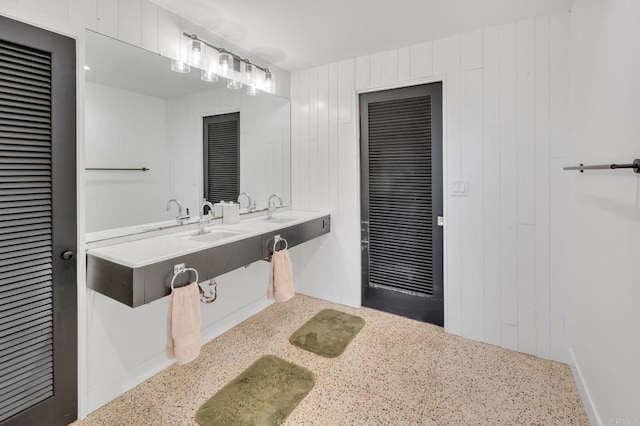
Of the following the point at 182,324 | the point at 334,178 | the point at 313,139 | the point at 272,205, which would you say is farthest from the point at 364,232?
the point at 182,324

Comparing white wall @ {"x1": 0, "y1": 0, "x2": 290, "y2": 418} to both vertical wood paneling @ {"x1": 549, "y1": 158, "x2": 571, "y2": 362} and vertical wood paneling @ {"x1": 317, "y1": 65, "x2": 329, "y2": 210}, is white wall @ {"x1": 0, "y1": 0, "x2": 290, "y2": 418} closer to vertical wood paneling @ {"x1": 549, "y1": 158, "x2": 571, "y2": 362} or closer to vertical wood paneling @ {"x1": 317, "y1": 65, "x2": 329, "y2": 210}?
vertical wood paneling @ {"x1": 317, "y1": 65, "x2": 329, "y2": 210}

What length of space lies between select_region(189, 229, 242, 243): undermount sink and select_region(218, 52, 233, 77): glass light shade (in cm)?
123

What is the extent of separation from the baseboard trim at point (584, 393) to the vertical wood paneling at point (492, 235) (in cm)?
46

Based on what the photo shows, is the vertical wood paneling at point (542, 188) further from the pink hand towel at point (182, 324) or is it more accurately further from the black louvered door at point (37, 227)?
the black louvered door at point (37, 227)

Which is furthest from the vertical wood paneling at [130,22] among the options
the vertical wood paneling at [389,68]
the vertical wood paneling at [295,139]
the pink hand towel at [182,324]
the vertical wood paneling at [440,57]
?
the vertical wood paneling at [440,57]

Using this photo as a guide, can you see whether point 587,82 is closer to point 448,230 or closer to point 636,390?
point 448,230

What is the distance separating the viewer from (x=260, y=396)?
1847 mm

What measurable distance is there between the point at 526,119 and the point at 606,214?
952mm

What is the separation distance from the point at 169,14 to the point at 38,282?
5.68 feet

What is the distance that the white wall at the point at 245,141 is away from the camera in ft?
7.43

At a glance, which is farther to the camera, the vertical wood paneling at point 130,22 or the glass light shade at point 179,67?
the glass light shade at point 179,67

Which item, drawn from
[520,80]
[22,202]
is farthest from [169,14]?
[520,80]

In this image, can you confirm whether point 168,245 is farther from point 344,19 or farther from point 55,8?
point 344,19

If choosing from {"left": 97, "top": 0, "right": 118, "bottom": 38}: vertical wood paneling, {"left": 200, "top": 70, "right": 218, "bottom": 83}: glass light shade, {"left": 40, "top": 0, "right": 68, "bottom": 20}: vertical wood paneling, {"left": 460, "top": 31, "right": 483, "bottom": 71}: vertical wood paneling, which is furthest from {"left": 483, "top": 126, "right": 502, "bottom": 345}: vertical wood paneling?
{"left": 40, "top": 0, "right": 68, "bottom": 20}: vertical wood paneling
